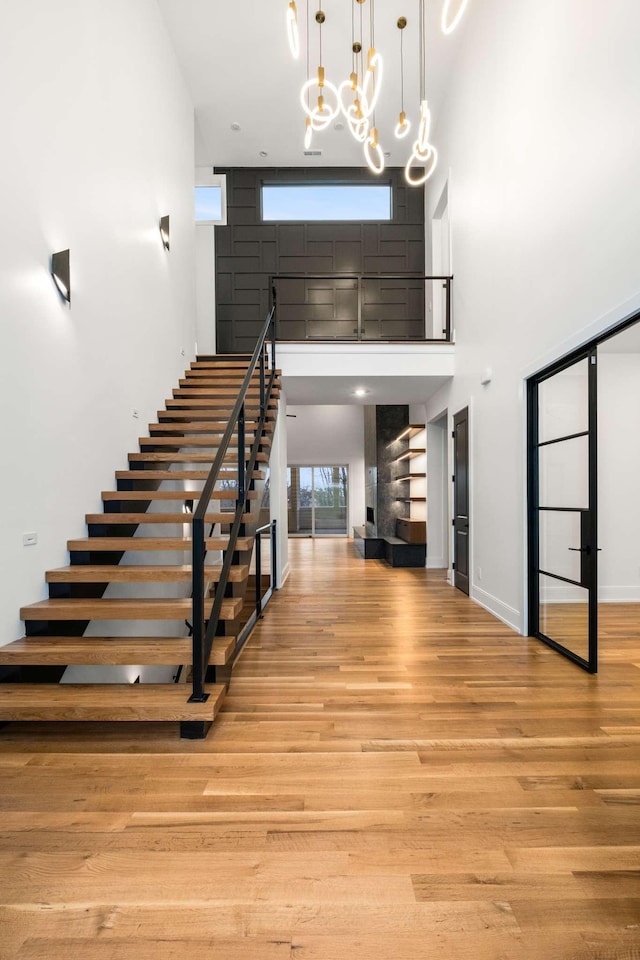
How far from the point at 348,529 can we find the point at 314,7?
11572mm

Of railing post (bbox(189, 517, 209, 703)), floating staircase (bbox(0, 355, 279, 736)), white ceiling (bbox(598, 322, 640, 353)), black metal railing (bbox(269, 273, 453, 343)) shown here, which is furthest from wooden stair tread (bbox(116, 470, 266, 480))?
black metal railing (bbox(269, 273, 453, 343))

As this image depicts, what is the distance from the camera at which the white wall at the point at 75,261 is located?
3.15 meters

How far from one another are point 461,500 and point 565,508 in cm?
244

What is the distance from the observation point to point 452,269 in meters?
6.75

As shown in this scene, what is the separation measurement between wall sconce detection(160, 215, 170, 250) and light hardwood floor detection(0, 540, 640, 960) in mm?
5201

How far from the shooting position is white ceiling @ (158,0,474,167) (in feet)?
20.4

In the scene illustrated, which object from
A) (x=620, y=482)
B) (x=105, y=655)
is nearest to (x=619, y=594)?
(x=620, y=482)

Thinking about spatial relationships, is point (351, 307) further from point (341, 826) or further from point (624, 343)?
point (341, 826)

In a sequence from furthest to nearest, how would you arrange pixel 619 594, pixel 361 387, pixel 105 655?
pixel 361 387 < pixel 619 594 < pixel 105 655

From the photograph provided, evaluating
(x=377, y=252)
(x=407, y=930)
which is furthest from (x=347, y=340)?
(x=407, y=930)

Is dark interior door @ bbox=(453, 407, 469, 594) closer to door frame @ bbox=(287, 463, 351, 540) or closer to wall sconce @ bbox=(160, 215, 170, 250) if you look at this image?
wall sconce @ bbox=(160, 215, 170, 250)

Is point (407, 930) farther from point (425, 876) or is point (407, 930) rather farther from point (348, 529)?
point (348, 529)

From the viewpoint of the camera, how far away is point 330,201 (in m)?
9.23

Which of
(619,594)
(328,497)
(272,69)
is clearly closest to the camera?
(619,594)
